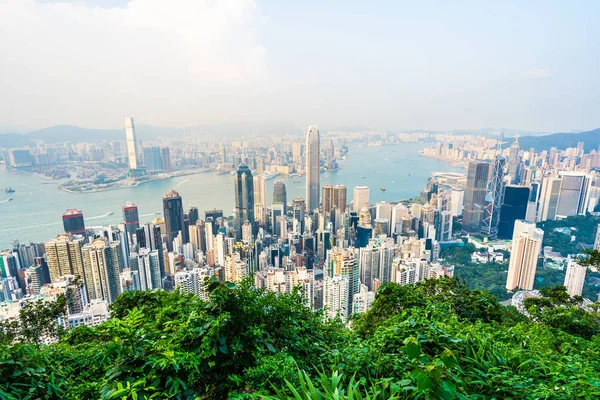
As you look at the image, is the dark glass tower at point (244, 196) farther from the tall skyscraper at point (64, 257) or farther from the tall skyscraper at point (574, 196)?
the tall skyscraper at point (574, 196)

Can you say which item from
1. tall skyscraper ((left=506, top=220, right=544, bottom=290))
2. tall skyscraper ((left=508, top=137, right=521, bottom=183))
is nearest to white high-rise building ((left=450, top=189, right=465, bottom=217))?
tall skyscraper ((left=508, top=137, right=521, bottom=183))

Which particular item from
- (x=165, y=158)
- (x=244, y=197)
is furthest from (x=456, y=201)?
(x=165, y=158)

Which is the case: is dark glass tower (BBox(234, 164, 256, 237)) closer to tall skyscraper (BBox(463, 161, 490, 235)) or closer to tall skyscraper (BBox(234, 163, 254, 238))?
tall skyscraper (BBox(234, 163, 254, 238))

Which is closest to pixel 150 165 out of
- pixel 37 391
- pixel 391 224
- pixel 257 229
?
pixel 257 229

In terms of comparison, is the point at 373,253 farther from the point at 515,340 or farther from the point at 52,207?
the point at 52,207

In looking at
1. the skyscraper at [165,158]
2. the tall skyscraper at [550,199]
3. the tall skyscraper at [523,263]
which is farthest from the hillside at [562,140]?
the skyscraper at [165,158]

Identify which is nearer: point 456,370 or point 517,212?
point 456,370

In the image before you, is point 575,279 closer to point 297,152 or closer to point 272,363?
point 272,363
